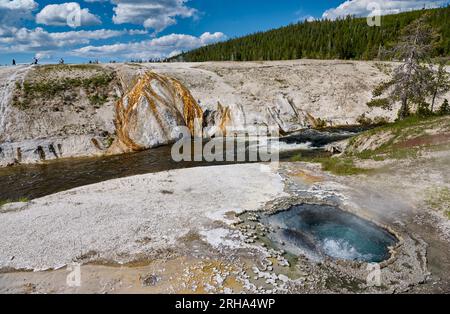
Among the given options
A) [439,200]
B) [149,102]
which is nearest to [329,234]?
[439,200]

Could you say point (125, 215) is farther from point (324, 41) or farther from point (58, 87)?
point (324, 41)

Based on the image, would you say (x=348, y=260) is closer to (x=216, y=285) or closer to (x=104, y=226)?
(x=216, y=285)

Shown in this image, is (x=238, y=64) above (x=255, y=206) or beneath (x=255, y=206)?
above

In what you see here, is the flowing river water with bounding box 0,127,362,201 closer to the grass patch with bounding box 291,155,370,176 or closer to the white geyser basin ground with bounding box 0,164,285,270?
the grass patch with bounding box 291,155,370,176

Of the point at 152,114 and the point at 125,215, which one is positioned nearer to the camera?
the point at 125,215

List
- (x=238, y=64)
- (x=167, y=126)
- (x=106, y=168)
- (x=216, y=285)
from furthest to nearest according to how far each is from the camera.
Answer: (x=238, y=64) → (x=167, y=126) → (x=106, y=168) → (x=216, y=285)

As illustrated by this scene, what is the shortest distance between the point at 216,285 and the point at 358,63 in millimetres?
62262

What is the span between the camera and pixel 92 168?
33438 millimetres

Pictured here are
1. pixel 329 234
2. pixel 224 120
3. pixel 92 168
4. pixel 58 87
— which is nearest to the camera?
pixel 329 234

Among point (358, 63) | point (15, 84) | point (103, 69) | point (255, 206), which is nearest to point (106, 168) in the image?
point (255, 206)

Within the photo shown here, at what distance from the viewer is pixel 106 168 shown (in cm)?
3316

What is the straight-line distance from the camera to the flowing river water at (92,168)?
2847 centimetres

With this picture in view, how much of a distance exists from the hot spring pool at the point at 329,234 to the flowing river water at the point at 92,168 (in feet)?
47.9

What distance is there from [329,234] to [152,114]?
30233 mm
